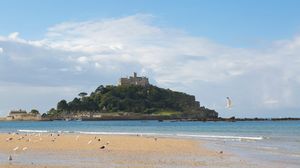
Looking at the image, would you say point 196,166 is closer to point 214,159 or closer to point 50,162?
point 214,159

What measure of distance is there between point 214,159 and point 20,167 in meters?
9.20

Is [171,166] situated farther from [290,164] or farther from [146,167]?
[290,164]

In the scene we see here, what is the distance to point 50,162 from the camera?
22.2m

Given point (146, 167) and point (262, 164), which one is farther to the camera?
point (262, 164)

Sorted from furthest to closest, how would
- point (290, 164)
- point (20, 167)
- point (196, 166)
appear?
point (290, 164) → point (196, 166) → point (20, 167)

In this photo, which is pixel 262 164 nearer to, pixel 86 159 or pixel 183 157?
pixel 183 157

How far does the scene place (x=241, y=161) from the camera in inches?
925

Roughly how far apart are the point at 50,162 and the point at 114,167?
11.6 feet

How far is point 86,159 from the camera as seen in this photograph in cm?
2364

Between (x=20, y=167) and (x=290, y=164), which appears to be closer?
(x=20, y=167)

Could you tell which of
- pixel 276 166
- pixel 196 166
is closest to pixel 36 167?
pixel 196 166

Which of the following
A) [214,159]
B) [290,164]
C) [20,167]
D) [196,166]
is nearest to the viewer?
[20,167]

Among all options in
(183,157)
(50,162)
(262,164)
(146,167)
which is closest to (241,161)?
(262,164)

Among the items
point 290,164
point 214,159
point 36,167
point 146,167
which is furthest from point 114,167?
point 290,164
